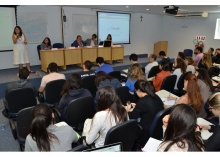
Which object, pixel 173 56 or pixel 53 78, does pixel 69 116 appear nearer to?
pixel 53 78

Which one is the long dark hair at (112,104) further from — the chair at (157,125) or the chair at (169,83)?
the chair at (169,83)

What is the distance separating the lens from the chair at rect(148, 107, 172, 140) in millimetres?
2174

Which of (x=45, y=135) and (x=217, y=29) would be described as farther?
(x=217, y=29)

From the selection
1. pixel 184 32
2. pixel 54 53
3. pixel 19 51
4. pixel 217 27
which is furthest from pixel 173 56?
pixel 19 51

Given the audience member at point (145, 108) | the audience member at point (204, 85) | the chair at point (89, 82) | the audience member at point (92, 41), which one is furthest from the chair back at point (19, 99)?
the audience member at point (92, 41)

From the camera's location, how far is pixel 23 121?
2312 millimetres

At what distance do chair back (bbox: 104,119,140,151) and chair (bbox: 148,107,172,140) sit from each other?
267mm

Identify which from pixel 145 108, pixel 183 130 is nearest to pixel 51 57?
pixel 145 108

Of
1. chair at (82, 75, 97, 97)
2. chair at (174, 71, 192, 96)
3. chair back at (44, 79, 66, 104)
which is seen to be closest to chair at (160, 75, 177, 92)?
chair at (174, 71, 192, 96)

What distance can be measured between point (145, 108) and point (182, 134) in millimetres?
896

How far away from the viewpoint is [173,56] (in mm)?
11562

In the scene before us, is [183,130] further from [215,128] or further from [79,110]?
[79,110]

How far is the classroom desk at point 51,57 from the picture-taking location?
6.32 metres

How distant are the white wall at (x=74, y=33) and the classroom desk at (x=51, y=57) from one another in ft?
4.49
